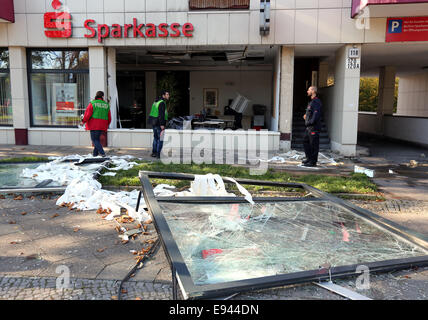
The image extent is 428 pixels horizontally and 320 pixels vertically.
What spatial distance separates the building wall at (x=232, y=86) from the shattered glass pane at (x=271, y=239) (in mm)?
14717

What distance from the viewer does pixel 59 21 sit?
476 inches

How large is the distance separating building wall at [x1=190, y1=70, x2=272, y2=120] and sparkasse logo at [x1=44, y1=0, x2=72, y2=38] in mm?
8375

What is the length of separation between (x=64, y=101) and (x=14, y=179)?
6991 mm

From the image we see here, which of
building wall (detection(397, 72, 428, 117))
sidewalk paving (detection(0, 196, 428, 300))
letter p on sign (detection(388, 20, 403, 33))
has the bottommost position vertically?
sidewalk paving (detection(0, 196, 428, 300))

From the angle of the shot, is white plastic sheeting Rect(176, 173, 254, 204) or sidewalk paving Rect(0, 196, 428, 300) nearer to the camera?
sidewalk paving Rect(0, 196, 428, 300)

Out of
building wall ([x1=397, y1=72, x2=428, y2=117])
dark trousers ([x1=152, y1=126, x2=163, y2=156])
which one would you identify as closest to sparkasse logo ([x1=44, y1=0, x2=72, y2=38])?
dark trousers ([x1=152, y1=126, x2=163, y2=156])

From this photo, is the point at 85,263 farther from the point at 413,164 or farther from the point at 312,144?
the point at 413,164

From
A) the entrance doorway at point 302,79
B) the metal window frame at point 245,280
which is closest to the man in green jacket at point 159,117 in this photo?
the metal window frame at point 245,280

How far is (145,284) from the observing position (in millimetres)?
3301

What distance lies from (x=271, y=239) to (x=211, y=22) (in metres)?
9.34

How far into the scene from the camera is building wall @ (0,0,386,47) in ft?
36.5

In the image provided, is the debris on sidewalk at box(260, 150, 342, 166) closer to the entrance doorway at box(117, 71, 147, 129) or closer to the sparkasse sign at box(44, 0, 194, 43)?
the sparkasse sign at box(44, 0, 194, 43)

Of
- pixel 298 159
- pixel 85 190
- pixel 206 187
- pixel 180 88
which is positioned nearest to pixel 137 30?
pixel 298 159
